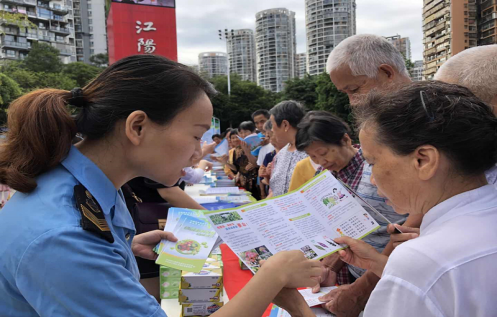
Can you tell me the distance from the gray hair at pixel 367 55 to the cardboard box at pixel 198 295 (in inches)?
50.7

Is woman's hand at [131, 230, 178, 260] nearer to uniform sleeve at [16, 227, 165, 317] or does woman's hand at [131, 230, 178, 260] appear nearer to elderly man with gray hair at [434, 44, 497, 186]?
uniform sleeve at [16, 227, 165, 317]

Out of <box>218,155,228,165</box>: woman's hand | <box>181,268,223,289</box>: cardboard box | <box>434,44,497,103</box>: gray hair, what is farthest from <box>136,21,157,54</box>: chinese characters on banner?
<box>434,44,497,103</box>: gray hair

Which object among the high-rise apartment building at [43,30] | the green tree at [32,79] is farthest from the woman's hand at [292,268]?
the high-rise apartment building at [43,30]

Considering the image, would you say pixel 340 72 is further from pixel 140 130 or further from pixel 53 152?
pixel 53 152

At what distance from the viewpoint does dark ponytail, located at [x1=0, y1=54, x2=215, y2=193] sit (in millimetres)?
825

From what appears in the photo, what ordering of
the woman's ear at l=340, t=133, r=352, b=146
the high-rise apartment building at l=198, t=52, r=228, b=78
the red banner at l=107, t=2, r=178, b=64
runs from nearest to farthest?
the woman's ear at l=340, t=133, r=352, b=146
the red banner at l=107, t=2, r=178, b=64
the high-rise apartment building at l=198, t=52, r=228, b=78

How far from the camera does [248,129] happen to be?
7.20m

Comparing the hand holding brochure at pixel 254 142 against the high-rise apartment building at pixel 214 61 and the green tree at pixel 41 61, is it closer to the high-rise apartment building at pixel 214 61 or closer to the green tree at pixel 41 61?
the green tree at pixel 41 61

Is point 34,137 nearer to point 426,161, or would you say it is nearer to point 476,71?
point 426,161

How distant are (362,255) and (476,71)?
2.87 feet

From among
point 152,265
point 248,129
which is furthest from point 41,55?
point 152,265

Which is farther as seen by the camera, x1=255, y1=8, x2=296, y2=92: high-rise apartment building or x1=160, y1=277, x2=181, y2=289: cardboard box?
x1=255, y1=8, x2=296, y2=92: high-rise apartment building

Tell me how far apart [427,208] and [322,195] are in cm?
47

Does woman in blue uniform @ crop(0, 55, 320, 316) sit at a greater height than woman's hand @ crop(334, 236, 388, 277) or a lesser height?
greater
